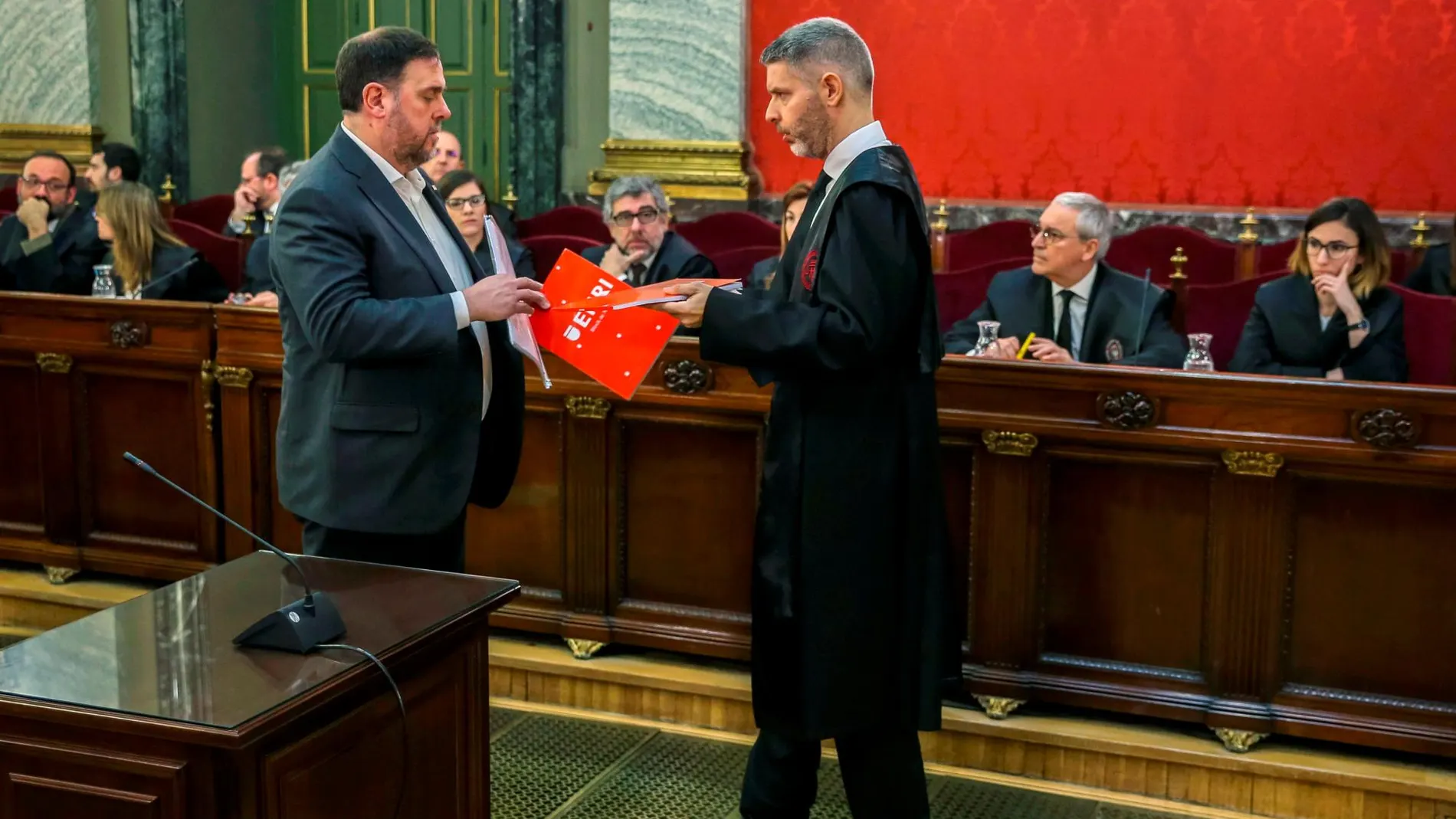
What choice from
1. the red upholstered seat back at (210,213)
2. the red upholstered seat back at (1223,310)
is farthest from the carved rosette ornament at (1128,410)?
the red upholstered seat back at (210,213)

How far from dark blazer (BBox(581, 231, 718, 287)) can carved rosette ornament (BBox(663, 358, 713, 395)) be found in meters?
1.29

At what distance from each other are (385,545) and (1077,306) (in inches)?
82.2

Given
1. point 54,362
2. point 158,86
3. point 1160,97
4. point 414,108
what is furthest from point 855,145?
point 158,86

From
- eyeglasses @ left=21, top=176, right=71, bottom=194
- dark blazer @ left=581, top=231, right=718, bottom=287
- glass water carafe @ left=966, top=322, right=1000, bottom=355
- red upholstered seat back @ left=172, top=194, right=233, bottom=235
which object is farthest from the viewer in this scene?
red upholstered seat back @ left=172, top=194, right=233, bottom=235

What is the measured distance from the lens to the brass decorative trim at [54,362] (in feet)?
12.9

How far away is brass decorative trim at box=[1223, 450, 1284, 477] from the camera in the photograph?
291 centimetres

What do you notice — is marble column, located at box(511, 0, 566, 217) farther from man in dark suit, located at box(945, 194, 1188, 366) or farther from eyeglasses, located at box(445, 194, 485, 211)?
man in dark suit, located at box(945, 194, 1188, 366)

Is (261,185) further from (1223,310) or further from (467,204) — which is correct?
(1223,310)

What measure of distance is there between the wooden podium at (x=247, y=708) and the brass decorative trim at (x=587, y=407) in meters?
1.37

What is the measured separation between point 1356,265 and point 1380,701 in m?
1.37

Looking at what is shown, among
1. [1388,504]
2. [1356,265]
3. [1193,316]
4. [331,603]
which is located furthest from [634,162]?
[331,603]

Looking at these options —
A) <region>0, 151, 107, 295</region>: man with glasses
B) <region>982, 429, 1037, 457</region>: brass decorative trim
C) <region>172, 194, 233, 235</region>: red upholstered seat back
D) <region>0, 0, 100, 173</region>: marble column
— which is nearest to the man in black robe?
<region>982, 429, 1037, 457</region>: brass decorative trim

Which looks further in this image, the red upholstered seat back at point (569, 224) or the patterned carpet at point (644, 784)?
the red upholstered seat back at point (569, 224)

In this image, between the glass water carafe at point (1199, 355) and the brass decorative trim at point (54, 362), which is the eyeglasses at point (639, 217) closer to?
the brass decorative trim at point (54, 362)
